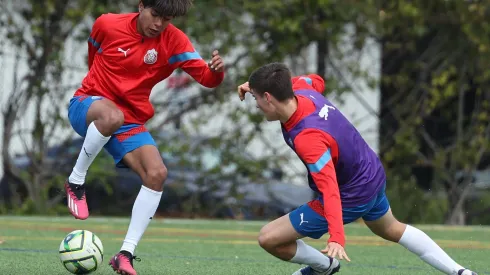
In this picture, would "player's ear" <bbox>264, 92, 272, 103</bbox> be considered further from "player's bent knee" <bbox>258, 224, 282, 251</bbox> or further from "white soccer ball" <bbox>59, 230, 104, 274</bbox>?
"white soccer ball" <bbox>59, 230, 104, 274</bbox>

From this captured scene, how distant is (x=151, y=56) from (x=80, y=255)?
5.11 ft

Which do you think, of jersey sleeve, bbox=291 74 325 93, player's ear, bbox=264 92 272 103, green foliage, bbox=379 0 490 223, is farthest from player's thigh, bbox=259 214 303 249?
green foliage, bbox=379 0 490 223

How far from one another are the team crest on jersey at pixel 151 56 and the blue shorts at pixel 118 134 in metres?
0.41

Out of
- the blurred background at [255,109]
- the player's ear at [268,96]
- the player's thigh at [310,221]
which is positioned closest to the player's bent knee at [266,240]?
the player's thigh at [310,221]

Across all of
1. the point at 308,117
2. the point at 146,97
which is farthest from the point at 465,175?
the point at 308,117

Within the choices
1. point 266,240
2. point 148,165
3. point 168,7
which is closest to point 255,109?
point 148,165

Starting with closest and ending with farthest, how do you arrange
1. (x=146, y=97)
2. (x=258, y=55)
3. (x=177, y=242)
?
(x=146, y=97) → (x=177, y=242) → (x=258, y=55)

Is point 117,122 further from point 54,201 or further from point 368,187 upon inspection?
point 54,201

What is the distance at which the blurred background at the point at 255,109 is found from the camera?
43.7ft

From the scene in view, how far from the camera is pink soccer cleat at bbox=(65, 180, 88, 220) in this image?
6695mm

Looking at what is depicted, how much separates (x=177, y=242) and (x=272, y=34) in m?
5.05

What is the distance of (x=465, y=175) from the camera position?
45.4ft

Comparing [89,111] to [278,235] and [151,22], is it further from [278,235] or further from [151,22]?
[278,235]

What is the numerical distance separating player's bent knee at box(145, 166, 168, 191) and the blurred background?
21.9ft
